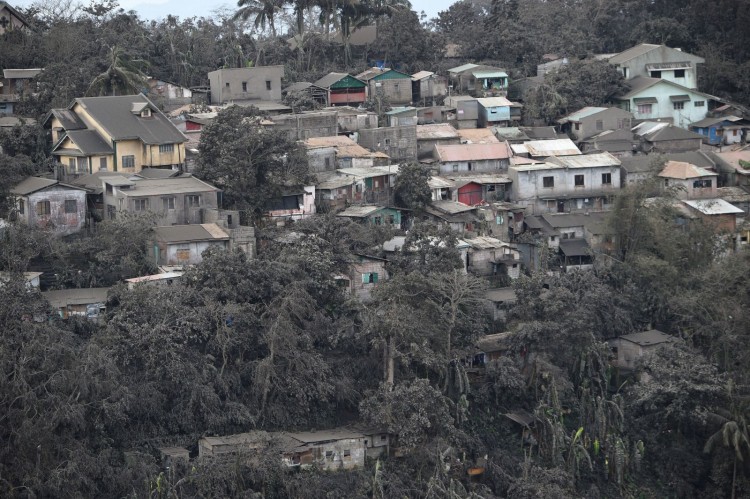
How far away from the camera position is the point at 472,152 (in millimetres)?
37000

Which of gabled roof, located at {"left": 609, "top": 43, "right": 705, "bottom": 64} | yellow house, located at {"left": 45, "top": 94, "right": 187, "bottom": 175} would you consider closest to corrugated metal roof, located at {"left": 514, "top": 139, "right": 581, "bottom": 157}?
gabled roof, located at {"left": 609, "top": 43, "right": 705, "bottom": 64}

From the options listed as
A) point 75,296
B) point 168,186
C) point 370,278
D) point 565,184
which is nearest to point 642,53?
point 565,184

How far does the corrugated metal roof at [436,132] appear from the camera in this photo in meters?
38.6

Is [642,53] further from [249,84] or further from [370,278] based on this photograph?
[370,278]

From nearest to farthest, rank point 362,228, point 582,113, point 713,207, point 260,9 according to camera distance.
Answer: point 362,228 < point 713,207 < point 582,113 < point 260,9

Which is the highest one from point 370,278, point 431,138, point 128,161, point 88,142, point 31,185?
point 88,142

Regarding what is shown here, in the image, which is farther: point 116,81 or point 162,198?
point 116,81

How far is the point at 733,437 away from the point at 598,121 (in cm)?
1738

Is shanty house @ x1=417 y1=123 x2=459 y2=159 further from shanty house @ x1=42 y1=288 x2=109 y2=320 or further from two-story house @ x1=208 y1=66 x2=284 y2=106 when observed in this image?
shanty house @ x1=42 y1=288 x2=109 y2=320

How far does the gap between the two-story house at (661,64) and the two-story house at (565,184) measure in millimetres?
9831

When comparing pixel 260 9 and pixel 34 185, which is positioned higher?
pixel 260 9

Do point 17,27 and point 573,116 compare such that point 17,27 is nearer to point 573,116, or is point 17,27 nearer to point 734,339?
point 573,116

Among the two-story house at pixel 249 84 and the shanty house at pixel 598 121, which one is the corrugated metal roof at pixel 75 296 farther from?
the shanty house at pixel 598 121

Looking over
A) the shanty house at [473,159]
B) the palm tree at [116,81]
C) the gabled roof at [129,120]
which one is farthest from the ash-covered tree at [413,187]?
the palm tree at [116,81]
